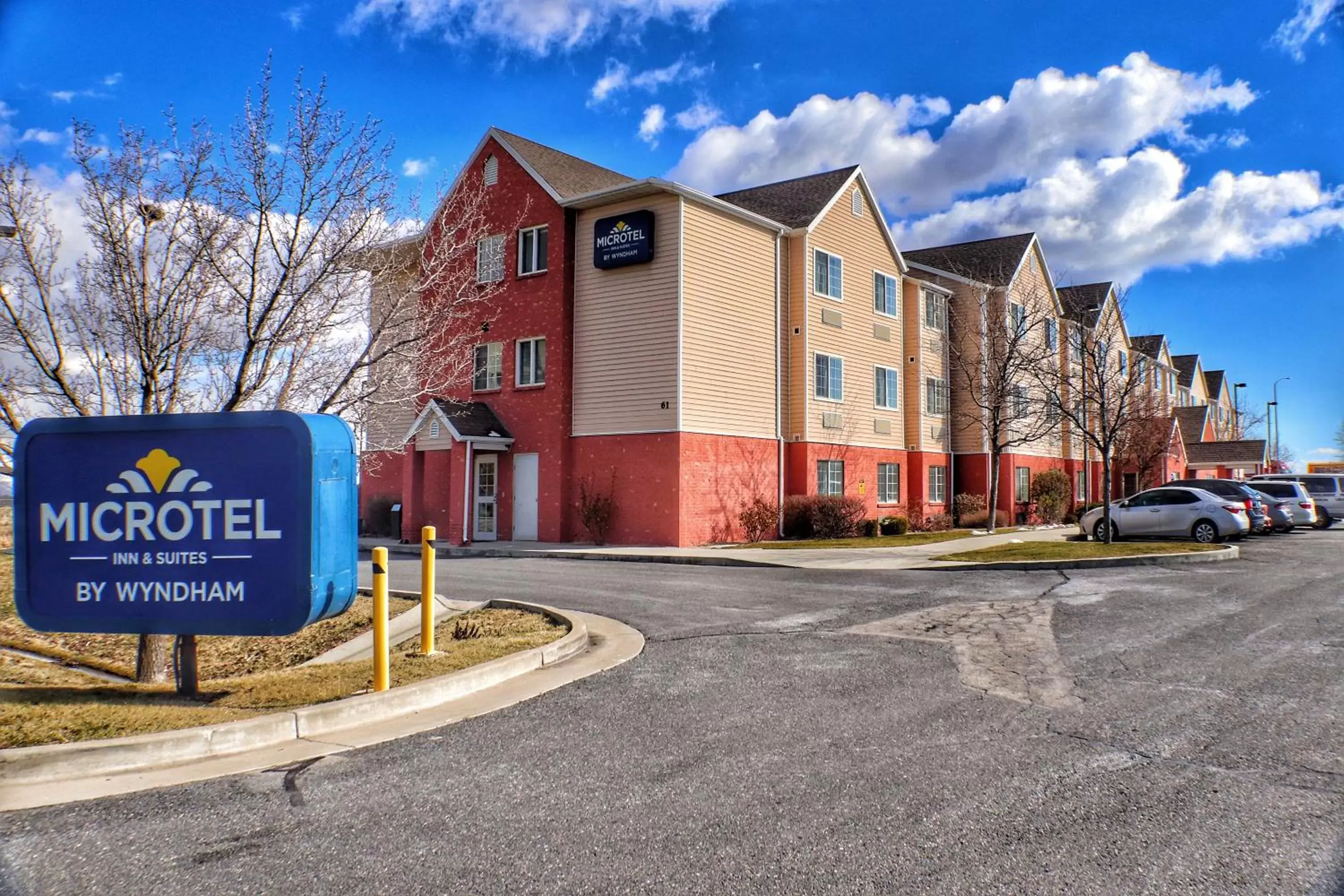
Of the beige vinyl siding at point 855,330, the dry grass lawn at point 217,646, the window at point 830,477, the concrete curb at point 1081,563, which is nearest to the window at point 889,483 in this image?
the beige vinyl siding at point 855,330

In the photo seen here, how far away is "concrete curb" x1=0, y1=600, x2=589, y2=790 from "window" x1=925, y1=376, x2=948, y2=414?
2951 centimetres

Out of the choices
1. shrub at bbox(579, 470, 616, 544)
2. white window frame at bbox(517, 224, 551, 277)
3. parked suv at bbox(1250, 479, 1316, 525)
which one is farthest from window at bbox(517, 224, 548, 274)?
parked suv at bbox(1250, 479, 1316, 525)

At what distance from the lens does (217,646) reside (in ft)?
34.3

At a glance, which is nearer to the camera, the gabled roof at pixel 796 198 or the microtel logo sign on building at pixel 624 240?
the microtel logo sign on building at pixel 624 240

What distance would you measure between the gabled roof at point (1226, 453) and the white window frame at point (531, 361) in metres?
50.9

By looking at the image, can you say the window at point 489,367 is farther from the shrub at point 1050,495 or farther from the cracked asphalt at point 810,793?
the shrub at point 1050,495

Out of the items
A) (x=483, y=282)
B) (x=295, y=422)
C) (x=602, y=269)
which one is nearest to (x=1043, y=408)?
(x=602, y=269)

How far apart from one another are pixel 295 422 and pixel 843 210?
26.7m

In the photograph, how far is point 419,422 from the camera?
85.6 feet

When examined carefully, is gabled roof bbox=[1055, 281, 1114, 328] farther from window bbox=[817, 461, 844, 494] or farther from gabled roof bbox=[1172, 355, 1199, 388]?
gabled roof bbox=[1172, 355, 1199, 388]

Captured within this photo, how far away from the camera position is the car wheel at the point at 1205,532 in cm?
2422

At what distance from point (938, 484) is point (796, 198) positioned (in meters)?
12.4

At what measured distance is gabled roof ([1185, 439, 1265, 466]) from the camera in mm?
60719

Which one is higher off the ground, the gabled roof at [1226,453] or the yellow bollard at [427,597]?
the gabled roof at [1226,453]
